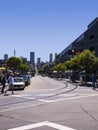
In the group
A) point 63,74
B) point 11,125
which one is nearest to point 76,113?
point 11,125

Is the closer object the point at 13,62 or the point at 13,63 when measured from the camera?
the point at 13,63

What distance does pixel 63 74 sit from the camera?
526 feet

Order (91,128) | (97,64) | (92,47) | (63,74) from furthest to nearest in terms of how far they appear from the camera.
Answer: (63,74) < (92,47) < (97,64) < (91,128)

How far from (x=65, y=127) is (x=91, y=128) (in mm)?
941

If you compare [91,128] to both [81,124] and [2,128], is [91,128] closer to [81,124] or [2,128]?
[81,124]

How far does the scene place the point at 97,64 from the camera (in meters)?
68.4

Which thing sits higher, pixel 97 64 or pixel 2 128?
pixel 97 64

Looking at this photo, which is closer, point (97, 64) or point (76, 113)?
point (76, 113)

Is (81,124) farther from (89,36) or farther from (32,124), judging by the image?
(89,36)

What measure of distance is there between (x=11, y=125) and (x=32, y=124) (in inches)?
31.8

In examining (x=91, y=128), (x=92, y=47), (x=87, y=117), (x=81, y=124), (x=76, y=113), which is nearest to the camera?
(x=91, y=128)

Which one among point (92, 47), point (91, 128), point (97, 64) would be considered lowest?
point (91, 128)

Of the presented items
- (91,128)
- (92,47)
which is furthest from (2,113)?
(92,47)

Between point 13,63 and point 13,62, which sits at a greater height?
point 13,62
